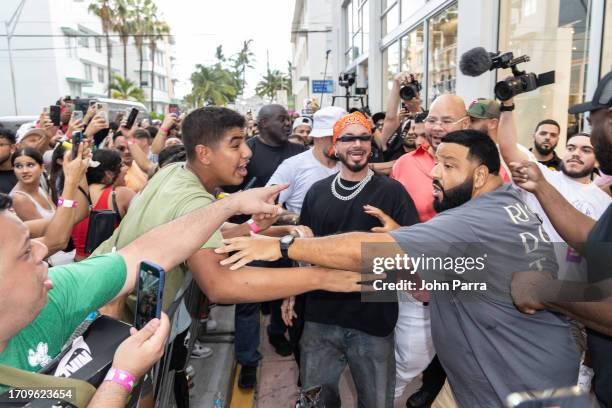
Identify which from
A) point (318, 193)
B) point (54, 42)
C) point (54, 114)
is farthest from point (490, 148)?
point (54, 42)

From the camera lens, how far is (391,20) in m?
12.6

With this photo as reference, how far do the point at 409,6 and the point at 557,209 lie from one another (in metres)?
9.23

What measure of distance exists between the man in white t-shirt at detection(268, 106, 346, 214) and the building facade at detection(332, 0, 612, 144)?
9.75ft

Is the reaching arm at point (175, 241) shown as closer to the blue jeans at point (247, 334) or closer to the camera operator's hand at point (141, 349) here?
the camera operator's hand at point (141, 349)

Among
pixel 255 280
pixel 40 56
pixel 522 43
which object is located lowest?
pixel 255 280

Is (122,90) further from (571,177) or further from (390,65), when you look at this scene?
(571,177)

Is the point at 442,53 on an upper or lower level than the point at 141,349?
upper

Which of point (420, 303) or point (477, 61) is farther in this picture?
point (477, 61)

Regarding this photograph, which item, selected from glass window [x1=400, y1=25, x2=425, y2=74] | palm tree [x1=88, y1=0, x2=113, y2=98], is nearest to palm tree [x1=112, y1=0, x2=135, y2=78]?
palm tree [x1=88, y1=0, x2=113, y2=98]

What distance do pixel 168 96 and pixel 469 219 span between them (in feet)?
271

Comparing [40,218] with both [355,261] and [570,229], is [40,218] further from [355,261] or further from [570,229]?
[570,229]

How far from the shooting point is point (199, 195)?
2438mm

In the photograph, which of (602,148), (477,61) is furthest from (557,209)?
(477,61)

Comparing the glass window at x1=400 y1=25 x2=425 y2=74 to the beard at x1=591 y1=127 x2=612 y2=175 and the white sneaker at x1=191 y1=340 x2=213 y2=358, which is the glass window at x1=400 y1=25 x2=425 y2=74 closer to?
the white sneaker at x1=191 y1=340 x2=213 y2=358
